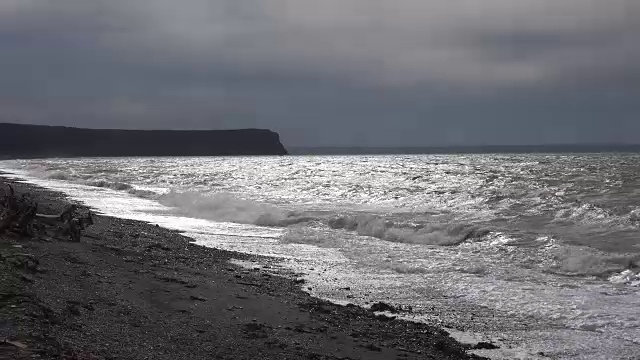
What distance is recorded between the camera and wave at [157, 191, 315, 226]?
23.0 meters

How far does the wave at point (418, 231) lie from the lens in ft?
57.5

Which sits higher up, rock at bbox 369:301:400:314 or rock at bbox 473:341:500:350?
rock at bbox 369:301:400:314

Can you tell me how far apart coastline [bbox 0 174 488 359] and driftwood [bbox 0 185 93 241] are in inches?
17.3

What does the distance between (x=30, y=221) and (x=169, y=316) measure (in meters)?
5.19

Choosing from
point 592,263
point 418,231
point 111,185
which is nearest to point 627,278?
point 592,263

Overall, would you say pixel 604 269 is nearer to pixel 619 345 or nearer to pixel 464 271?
pixel 464 271

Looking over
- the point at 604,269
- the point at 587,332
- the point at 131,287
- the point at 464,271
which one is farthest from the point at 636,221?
the point at 131,287

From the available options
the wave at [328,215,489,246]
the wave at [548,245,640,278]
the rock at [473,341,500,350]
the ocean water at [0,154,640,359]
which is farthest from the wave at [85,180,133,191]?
the rock at [473,341,500,350]

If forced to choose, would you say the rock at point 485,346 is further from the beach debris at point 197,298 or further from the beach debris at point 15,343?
the beach debris at point 15,343

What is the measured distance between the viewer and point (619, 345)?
7.72 metres

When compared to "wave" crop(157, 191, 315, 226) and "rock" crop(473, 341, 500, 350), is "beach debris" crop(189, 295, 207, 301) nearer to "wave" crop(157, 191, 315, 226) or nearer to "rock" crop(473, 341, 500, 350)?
"rock" crop(473, 341, 500, 350)

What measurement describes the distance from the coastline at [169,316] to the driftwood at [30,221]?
44 centimetres

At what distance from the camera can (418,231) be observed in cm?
1866

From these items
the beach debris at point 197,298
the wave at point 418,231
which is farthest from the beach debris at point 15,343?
the wave at point 418,231
